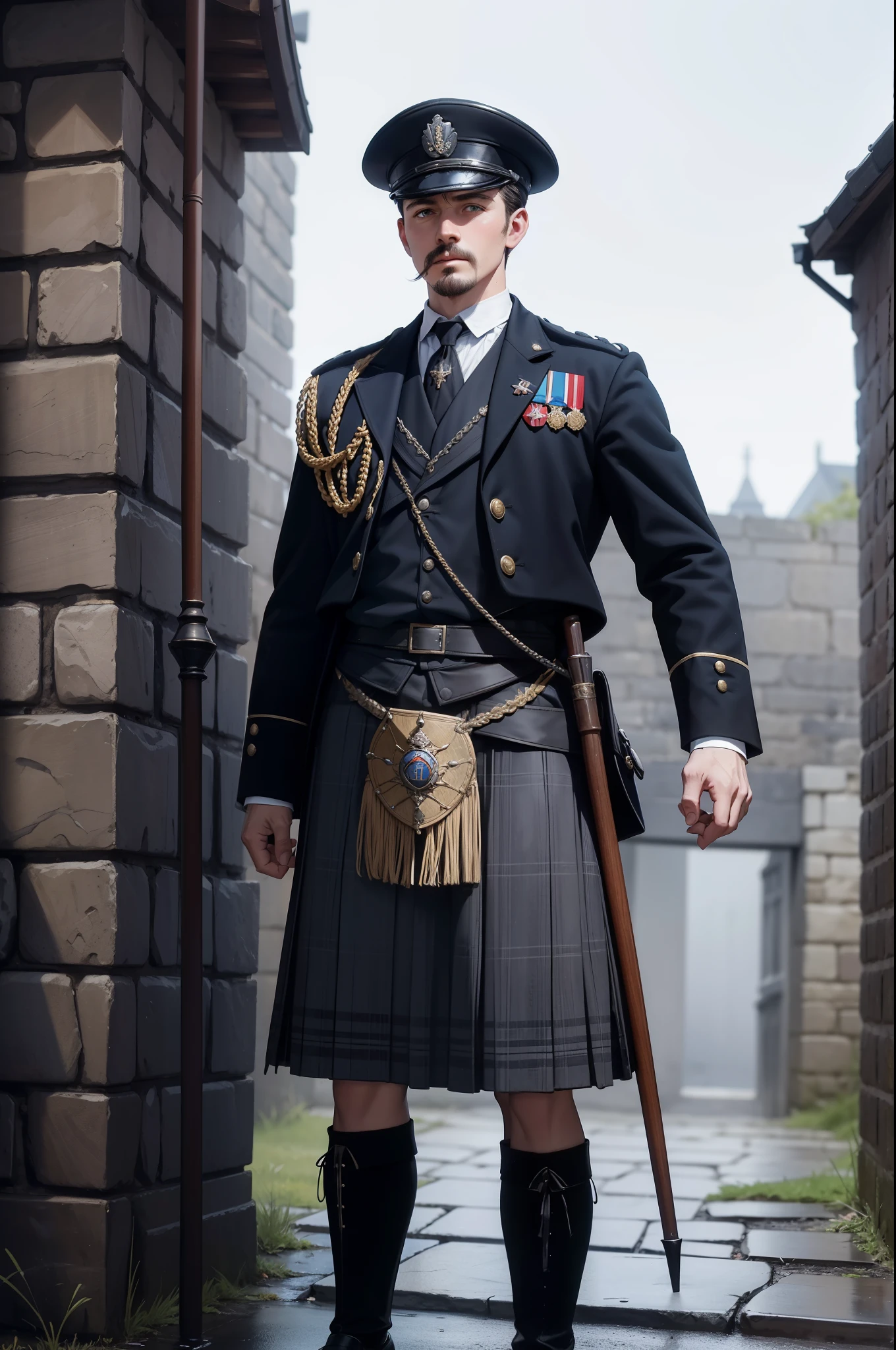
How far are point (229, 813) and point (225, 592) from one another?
1.52 feet

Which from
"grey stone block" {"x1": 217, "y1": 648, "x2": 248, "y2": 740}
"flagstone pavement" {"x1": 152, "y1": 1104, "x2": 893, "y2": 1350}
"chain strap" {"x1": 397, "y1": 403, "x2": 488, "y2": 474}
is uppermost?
"chain strap" {"x1": 397, "y1": 403, "x2": 488, "y2": 474}

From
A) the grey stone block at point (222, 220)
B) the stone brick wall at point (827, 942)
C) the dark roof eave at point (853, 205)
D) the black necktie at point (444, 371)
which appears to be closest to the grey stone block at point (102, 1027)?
the black necktie at point (444, 371)

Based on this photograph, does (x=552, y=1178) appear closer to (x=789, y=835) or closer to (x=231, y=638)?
(x=231, y=638)

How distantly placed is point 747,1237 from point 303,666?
2.05 meters

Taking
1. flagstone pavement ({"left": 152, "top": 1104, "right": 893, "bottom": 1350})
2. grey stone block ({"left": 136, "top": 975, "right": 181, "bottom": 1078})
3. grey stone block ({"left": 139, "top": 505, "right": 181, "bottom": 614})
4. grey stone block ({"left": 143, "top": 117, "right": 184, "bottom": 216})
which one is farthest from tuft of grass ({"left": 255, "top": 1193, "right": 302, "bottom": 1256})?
grey stone block ({"left": 143, "top": 117, "right": 184, "bottom": 216})

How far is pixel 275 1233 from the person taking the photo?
10.5ft

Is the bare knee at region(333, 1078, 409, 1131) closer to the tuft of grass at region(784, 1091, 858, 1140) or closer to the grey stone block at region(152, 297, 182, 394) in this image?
the grey stone block at region(152, 297, 182, 394)

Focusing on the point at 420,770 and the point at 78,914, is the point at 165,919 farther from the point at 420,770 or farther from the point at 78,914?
the point at 420,770

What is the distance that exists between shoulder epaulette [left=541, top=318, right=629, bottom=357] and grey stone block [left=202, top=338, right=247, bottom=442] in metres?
0.81

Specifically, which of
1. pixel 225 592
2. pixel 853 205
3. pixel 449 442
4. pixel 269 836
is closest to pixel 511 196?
pixel 449 442

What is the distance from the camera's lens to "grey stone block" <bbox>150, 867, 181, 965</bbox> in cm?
260

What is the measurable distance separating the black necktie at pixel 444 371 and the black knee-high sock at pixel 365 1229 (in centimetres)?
117

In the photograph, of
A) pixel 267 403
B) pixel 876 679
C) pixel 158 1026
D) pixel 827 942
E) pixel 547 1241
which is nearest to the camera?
pixel 547 1241

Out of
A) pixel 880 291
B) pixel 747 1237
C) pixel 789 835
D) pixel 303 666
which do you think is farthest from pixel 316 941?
pixel 789 835
